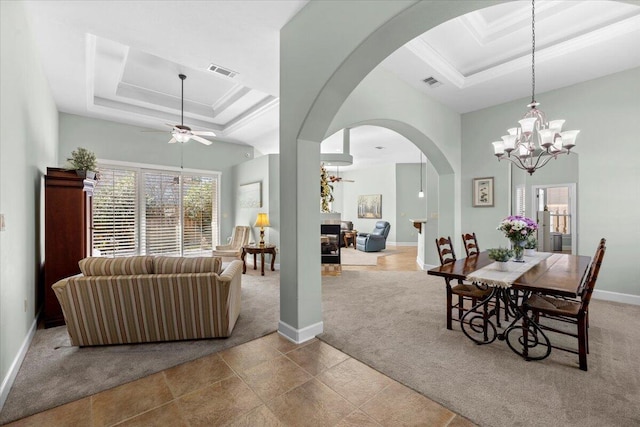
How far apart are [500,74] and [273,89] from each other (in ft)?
10.9

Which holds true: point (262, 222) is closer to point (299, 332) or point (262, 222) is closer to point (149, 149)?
point (149, 149)

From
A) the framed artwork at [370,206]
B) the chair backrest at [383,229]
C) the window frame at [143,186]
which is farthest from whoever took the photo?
the framed artwork at [370,206]

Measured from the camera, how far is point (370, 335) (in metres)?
2.96

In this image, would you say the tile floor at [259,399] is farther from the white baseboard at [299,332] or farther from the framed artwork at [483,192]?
the framed artwork at [483,192]

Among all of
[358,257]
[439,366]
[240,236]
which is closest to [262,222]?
[240,236]

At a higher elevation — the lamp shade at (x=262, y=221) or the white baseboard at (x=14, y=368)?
the lamp shade at (x=262, y=221)

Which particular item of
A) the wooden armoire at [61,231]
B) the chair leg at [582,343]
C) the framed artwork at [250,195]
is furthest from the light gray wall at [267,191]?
the chair leg at [582,343]

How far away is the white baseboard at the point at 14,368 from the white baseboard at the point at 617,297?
21.3 ft

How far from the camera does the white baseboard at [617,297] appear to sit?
3.92 metres

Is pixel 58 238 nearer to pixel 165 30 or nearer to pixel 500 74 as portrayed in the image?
pixel 165 30

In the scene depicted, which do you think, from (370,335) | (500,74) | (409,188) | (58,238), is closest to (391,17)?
(370,335)

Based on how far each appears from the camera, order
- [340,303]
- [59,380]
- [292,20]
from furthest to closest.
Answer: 1. [340,303]
2. [292,20]
3. [59,380]

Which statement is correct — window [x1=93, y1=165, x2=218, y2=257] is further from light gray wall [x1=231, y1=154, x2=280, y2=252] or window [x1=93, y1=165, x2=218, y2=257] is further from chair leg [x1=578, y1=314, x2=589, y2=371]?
chair leg [x1=578, y1=314, x2=589, y2=371]

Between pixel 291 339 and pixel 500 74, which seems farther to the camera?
pixel 500 74
